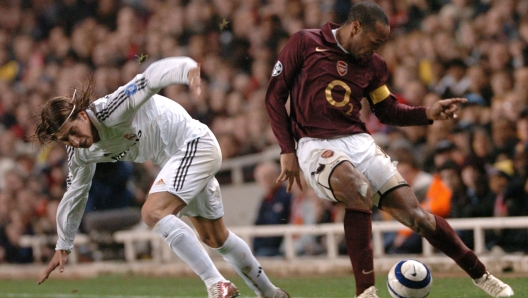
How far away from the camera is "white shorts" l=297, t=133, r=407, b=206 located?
606 cm

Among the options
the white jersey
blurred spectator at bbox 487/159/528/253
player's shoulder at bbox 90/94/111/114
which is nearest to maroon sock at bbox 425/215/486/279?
the white jersey

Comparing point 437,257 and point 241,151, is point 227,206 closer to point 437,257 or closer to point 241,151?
point 241,151

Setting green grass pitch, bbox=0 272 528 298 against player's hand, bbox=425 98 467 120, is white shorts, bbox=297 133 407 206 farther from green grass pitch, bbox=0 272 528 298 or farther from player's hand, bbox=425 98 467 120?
green grass pitch, bbox=0 272 528 298

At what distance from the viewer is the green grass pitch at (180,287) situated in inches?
289

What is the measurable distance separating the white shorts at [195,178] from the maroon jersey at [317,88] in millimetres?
553

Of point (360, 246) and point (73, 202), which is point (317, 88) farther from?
point (73, 202)

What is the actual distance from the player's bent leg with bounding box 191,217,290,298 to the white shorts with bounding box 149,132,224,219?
9 cm

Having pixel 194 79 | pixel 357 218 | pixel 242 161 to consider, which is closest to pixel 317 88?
pixel 357 218

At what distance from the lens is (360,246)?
565 cm

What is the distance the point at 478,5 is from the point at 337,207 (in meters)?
3.20

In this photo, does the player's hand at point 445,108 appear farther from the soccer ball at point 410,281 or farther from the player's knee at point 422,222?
the soccer ball at point 410,281

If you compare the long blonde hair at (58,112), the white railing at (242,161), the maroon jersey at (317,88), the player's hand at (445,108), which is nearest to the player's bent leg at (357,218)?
the maroon jersey at (317,88)

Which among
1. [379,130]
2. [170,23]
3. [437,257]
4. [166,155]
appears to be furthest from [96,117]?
[170,23]

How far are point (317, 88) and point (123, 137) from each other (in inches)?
56.2
